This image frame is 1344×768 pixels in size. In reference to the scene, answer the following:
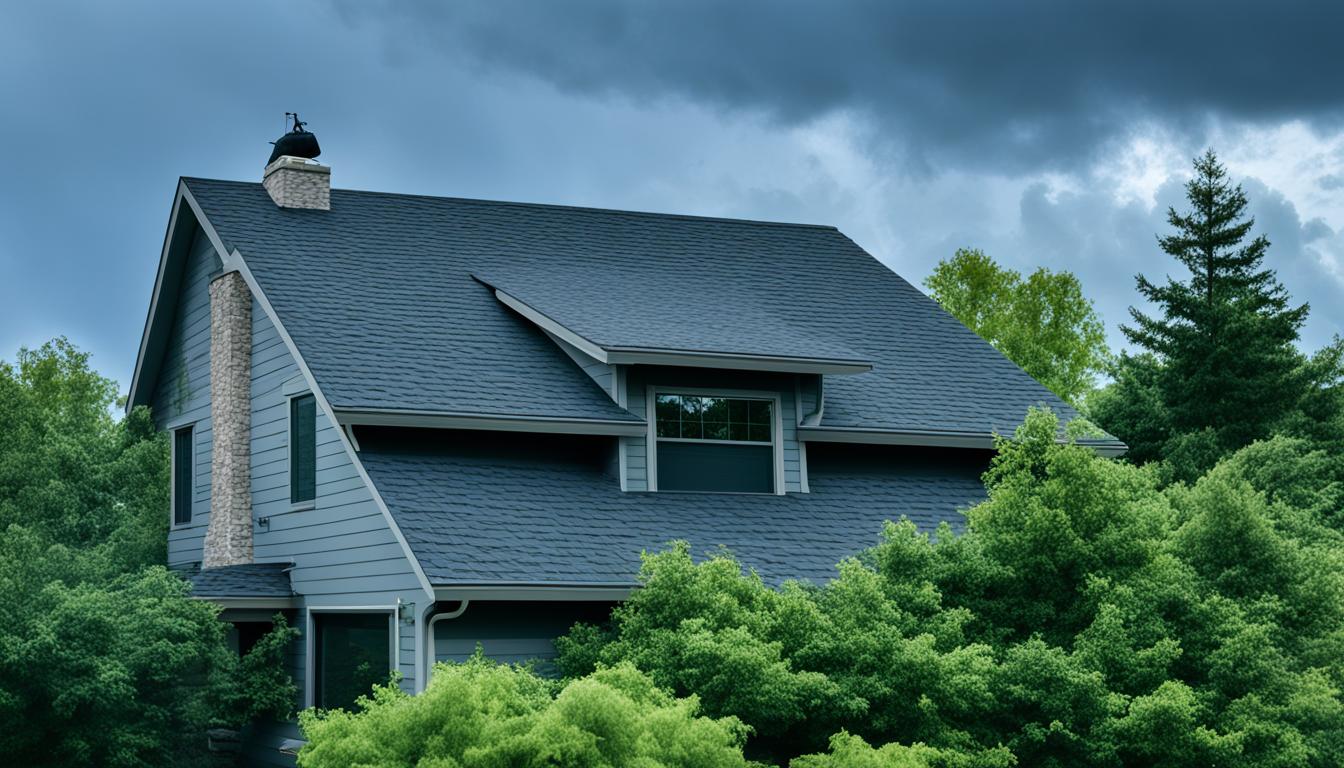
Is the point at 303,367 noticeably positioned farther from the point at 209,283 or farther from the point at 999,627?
the point at 999,627

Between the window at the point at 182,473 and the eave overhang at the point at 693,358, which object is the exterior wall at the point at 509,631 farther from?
the window at the point at 182,473

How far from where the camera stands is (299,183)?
2034cm

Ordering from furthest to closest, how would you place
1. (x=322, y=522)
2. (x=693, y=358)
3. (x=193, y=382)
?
(x=193, y=382) → (x=693, y=358) → (x=322, y=522)

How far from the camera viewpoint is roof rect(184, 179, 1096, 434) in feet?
55.7

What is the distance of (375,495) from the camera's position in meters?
14.9

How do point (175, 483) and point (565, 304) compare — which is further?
point (175, 483)

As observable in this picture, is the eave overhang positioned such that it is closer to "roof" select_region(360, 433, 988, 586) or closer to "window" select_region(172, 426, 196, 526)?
"roof" select_region(360, 433, 988, 586)

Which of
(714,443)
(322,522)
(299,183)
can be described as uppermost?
(299,183)

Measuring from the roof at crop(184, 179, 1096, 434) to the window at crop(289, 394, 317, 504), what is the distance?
0.99 metres

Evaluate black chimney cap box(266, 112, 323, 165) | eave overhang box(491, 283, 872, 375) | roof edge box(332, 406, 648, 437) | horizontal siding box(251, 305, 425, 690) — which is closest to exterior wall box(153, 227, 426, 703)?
horizontal siding box(251, 305, 425, 690)

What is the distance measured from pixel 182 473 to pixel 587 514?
26.2 feet

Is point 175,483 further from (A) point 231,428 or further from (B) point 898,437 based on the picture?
(B) point 898,437

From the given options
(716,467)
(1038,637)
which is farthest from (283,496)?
(1038,637)

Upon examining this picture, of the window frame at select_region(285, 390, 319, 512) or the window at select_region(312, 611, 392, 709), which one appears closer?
the window at select_region(312, 611, 392, 709)
